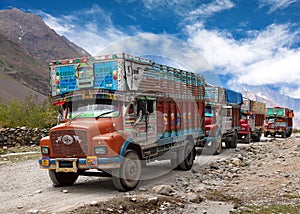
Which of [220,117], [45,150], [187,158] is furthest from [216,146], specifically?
[45,150]

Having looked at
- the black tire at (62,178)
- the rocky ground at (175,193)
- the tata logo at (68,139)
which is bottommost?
the rocky ground at (175,193)

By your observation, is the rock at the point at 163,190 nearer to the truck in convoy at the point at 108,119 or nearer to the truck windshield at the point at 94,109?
the truck in convoy at the point at 108,119

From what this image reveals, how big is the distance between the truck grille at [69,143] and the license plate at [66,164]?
13 centimetres

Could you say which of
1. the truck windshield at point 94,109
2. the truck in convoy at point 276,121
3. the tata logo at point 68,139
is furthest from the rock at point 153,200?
the truck in convoy at point 276,121

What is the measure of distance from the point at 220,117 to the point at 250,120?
9295 mm

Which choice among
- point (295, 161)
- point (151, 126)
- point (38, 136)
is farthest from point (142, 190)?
point (38, 136)

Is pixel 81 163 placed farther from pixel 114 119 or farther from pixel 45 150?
pixel 114 119

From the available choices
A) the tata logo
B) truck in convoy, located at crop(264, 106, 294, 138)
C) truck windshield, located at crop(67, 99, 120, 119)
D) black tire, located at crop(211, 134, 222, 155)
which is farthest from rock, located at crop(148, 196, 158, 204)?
truck in convoy, located at crop(264, 106, 294, 138)

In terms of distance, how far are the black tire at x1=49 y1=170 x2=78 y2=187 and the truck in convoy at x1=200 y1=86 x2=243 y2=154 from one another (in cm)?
733

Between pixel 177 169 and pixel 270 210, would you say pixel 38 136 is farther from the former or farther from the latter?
pixel 270 210

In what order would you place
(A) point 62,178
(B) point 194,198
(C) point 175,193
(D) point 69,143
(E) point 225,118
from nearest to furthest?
(B) point 194,198 < (D) point 69,143 < (C) point 175,193 < (A) point 62,178 < (E) point 225,118

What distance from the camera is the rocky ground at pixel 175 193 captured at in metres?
7.23

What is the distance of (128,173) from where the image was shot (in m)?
8.66

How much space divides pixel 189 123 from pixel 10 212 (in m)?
7.37
